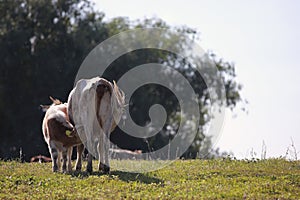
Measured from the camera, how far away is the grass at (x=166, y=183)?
11.1 m

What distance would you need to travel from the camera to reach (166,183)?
12359 mm

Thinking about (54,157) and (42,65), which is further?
(42,65)

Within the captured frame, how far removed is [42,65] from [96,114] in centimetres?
2937

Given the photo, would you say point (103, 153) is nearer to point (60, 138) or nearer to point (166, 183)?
point (60, 138)

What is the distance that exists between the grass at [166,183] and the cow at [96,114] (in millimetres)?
517

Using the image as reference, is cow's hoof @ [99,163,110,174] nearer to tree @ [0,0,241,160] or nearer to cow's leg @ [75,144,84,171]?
Answer: cow's leg @ [75,144,84,171]

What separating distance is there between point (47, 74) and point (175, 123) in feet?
42.4

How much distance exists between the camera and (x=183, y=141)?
1934 inches

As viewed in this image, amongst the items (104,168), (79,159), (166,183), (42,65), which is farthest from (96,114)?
(42,65)

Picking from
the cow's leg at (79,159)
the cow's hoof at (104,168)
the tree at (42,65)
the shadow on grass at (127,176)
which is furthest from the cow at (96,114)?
the tree at (42,65)

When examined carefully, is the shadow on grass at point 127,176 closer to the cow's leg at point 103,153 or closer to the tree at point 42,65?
the cow's leg at point 103,153

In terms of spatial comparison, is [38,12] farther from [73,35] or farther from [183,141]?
[183,141]

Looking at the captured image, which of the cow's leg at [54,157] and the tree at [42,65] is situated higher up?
the tree at [42,65]

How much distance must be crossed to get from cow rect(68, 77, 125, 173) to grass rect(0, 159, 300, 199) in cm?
52
